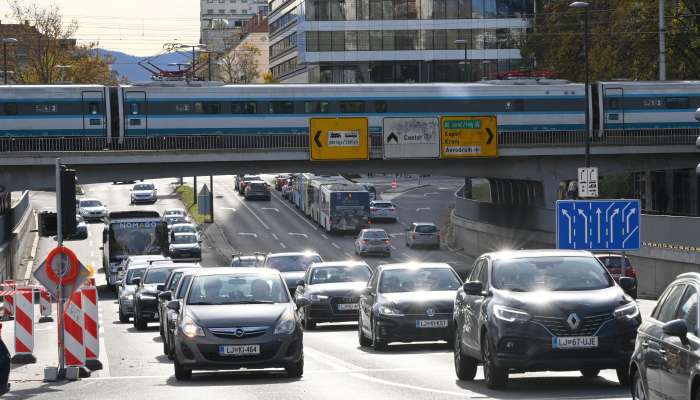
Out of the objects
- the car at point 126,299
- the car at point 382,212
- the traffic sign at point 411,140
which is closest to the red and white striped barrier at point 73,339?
the car at point 126,299

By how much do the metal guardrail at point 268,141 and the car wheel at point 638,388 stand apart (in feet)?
169

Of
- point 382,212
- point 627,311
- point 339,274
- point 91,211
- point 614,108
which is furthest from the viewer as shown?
point 91,211

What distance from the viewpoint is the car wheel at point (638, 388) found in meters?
12.6

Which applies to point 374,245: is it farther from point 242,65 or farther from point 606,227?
point 242,65

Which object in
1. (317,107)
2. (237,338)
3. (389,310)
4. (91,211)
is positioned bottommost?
(91,211)

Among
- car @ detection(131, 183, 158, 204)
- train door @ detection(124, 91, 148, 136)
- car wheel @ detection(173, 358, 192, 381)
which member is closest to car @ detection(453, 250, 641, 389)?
car wheel @ detection(173, 358, 192, 381)

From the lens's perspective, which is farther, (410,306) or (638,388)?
(410,306)

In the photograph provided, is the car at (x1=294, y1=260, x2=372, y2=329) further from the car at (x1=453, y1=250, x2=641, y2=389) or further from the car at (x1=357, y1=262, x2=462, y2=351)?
the car at (x1=453, y1=250, x2=641, y2=389)

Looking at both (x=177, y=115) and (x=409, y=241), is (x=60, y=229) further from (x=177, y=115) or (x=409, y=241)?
(x=409, y=241)

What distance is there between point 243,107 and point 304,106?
2.95 m

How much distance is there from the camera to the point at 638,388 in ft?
42.1

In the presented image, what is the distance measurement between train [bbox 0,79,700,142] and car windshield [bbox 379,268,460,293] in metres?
40.7

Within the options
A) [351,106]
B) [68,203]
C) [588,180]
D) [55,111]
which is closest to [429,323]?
[68,203]

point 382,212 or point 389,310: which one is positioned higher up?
point 389,310
